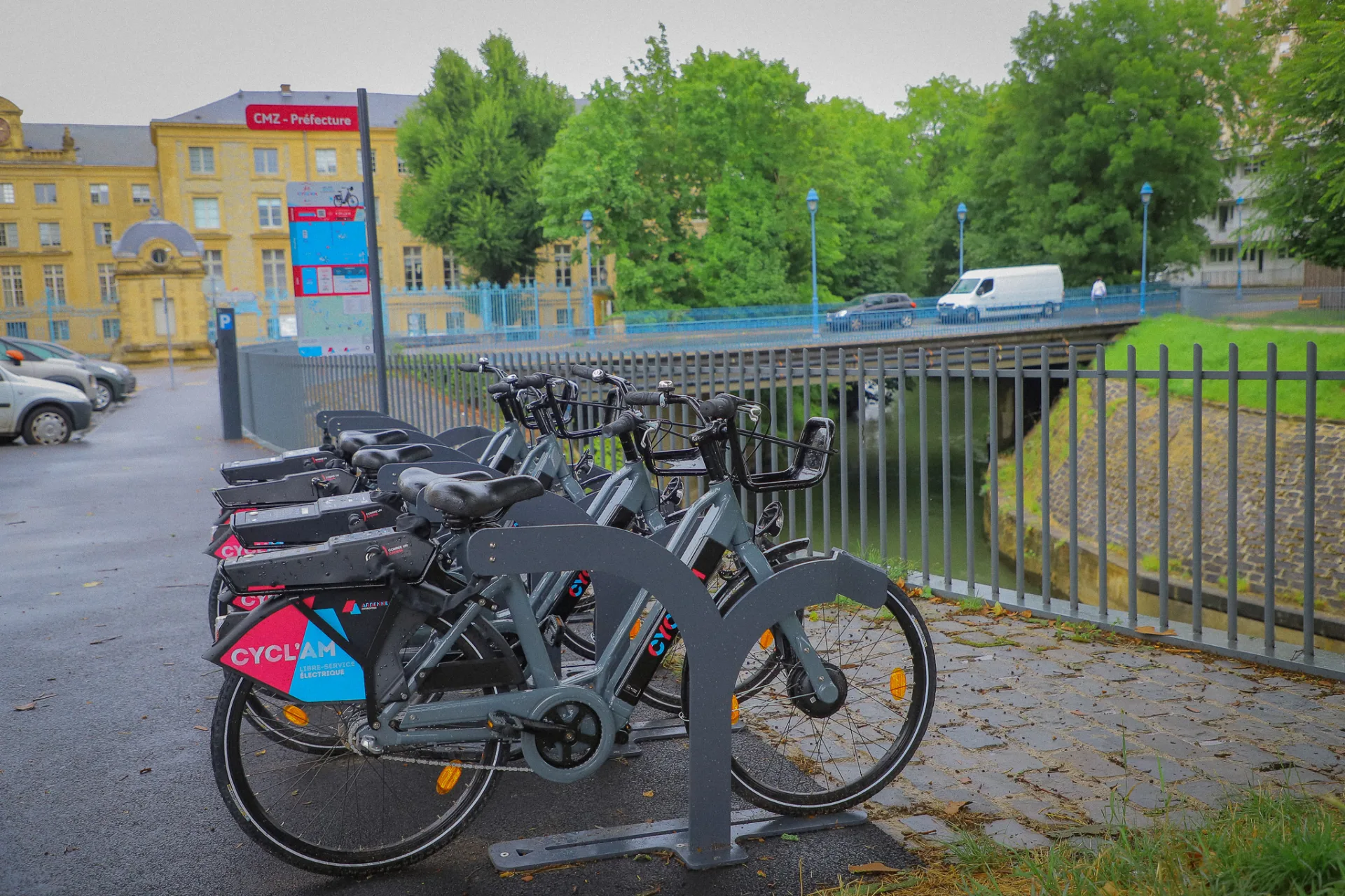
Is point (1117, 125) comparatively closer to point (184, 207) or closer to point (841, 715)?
point (841, 715)

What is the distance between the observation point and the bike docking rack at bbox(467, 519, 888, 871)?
341 cm

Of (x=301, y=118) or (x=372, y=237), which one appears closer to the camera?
(x=372, y=237)

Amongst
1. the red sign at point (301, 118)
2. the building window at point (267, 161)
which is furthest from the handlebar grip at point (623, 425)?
the building window at point (267, 161)

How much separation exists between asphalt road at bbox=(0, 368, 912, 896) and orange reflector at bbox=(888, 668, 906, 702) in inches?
17.9

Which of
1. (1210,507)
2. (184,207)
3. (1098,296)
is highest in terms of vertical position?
(184,207)

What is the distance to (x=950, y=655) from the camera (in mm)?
6051

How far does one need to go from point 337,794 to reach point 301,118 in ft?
28.7

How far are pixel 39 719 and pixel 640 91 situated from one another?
4732 cm

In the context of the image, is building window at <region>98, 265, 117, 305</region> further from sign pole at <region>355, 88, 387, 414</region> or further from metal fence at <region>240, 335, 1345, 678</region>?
sign pole at <region>355, 88, 387, 414</region>

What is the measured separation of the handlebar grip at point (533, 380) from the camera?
541 centimetres

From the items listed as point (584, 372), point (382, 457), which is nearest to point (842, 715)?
point (584, 372)

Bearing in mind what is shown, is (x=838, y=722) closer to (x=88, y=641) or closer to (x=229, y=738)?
(x=229, y=738)

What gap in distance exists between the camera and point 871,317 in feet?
143

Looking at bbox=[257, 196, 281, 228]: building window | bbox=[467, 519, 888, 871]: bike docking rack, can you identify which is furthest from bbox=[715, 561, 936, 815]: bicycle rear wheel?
bbox=[257, 196, 281, 228]: building window
